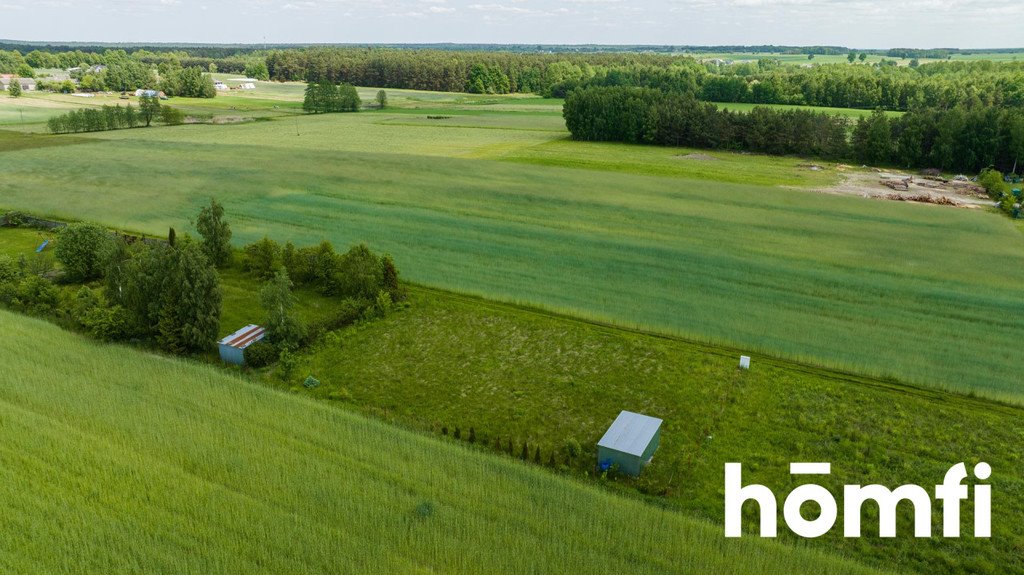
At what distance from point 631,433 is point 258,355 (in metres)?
14.1

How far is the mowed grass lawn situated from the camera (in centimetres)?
2695

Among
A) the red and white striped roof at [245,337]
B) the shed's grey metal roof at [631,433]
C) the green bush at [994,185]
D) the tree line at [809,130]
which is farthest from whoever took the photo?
the tree line at [809,130]

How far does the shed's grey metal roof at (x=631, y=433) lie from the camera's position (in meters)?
17.8

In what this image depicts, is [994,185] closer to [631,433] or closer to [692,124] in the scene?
[692,124]

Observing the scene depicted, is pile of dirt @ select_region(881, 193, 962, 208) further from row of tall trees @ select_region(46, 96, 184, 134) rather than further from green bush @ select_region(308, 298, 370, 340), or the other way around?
row of tall trees @ select_region(46, 96, 184, 134)

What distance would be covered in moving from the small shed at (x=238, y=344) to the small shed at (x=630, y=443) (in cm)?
1384

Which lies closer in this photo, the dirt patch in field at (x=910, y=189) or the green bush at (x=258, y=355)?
the green bush at (x=258, y=355)

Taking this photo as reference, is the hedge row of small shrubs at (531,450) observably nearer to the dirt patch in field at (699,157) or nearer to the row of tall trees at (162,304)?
the row of tall trees at (162,304)

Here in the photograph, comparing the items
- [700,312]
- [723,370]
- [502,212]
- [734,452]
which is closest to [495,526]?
[734,452]

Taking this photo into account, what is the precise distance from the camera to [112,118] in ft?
288

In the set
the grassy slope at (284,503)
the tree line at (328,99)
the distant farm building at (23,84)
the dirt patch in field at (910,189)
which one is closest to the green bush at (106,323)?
the grassy slope at (284,503)

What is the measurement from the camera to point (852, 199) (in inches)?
2014

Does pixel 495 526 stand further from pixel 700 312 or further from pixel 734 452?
pixel 700 312

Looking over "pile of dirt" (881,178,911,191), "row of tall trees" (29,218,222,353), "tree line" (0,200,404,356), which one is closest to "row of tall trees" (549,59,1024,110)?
"pile of dirt" (881,178,911,191)
